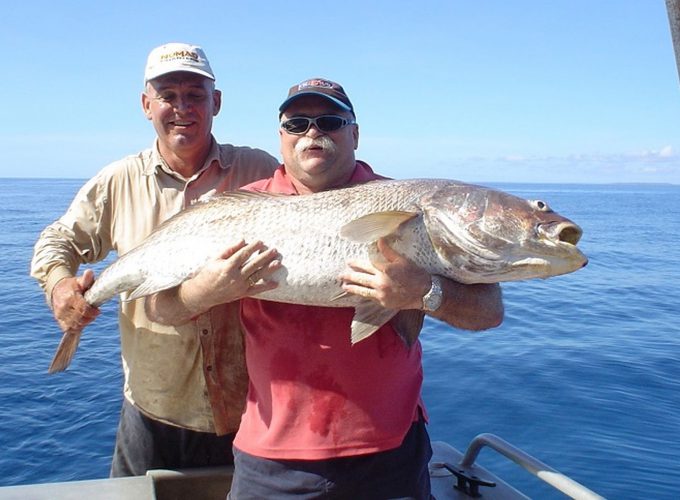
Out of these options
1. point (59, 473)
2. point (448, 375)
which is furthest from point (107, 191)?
point (448, 375)

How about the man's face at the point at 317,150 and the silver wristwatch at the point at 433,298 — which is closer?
the silver wristwatch at the point at 433,298

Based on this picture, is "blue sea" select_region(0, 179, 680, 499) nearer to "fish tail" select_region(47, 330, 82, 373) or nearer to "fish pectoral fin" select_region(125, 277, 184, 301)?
"fish tail" select_region(47, 330, 82, 373)

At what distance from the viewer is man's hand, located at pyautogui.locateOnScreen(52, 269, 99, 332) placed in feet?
11.2

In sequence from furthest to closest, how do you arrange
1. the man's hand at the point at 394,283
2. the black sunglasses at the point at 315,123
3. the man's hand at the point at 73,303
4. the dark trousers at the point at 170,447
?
the dark trousers at the point at 170,447
the man's hand at the point at 73,303
the black sunglasses at the point at 315,123
the man's hand at the point at 394,283

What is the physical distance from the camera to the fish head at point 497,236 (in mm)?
2783

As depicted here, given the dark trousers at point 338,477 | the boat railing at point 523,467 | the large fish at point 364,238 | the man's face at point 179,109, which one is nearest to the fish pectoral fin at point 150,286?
the large fish at point 364,238

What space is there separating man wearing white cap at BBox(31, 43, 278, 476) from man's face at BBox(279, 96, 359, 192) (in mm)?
752

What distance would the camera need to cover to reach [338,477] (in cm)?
275

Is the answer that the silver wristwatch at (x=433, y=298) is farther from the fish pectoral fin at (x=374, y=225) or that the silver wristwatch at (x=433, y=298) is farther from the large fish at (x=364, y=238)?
the fish pectoral fin at (x=374, y=225)

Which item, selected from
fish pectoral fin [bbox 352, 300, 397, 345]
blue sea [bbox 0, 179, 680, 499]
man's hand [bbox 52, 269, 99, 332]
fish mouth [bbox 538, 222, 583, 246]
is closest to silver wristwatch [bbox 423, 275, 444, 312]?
fish pectoral fin [bbox 352, 300, 397, 345]

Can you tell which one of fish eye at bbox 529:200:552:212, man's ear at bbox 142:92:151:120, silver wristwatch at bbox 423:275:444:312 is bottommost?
silver wristwatch at bbox 423:275:444:312

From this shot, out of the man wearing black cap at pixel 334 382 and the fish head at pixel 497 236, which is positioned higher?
the fish head at pixel 497 236

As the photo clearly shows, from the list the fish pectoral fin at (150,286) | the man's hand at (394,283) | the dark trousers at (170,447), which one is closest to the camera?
the man's hand at (394,283)

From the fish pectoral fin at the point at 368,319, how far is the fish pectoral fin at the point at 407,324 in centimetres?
12
